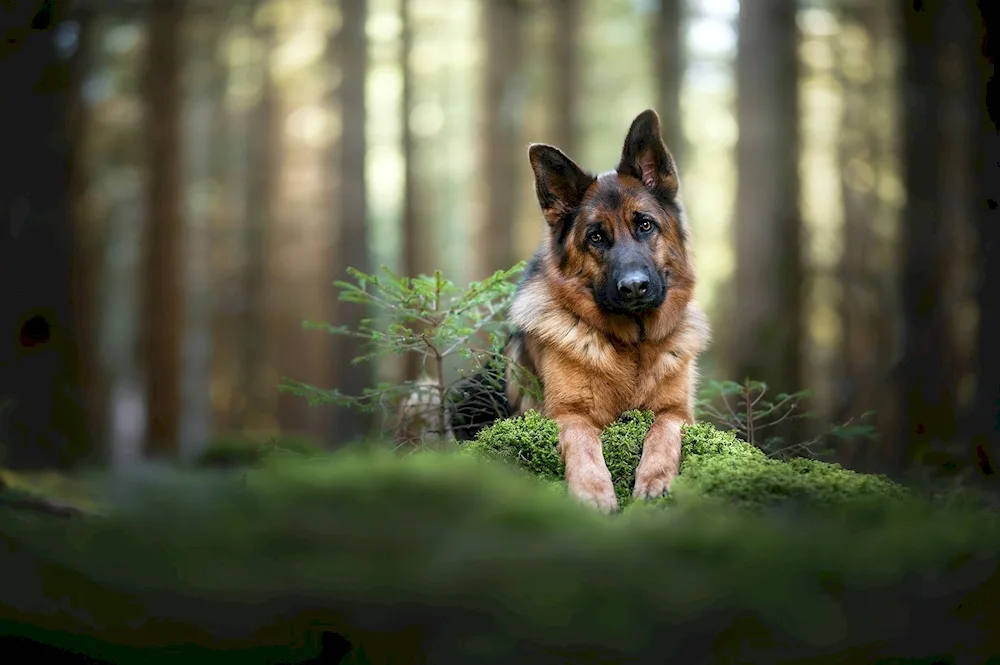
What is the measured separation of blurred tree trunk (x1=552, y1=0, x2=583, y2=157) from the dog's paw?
9.38m

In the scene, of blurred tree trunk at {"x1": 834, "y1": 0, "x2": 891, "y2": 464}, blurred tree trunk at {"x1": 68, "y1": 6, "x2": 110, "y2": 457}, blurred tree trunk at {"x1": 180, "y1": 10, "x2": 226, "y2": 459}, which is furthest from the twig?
blurred tree trunk at {"x1": 180, "y1": 10, "x2": 226, "y2": 459}

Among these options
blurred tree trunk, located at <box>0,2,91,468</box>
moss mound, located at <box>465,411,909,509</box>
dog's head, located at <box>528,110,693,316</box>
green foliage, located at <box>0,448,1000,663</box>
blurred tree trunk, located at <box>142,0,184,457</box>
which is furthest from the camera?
blurred tree trunk, located at <box>142,0,184,457</box>

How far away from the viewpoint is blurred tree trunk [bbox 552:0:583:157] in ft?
40.8

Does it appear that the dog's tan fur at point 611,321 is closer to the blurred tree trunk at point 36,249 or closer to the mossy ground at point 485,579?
the mossy ground at point 485,579

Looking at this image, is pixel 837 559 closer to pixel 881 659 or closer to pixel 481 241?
pixel 881 659

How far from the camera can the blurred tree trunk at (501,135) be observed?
484 inches

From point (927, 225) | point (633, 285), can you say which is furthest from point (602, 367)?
point (927, 225)

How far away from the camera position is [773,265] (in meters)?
10.4

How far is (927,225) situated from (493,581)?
1033 cm

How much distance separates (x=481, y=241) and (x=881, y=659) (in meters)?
11.2

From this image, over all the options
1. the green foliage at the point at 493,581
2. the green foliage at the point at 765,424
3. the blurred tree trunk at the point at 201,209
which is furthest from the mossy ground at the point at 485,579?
the blurred tree trunk at the point at 201,209

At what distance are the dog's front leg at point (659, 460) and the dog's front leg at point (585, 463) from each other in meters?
0.14

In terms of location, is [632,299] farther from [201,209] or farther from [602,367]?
[201,209]

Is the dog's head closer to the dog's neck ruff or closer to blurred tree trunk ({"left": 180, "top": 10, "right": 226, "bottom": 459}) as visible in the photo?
the dog's neck ruff
